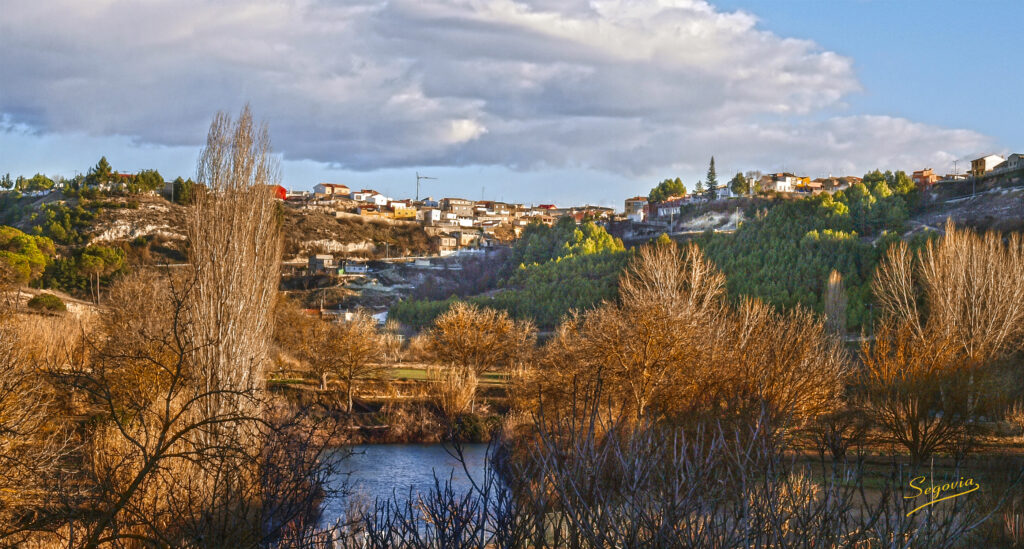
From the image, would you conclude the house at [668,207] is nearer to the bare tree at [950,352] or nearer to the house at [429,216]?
the house at [429,216]

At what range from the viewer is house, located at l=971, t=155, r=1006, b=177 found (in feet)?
293

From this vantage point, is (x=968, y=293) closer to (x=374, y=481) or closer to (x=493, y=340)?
(x=493, y=340)

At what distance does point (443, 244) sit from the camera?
362ft

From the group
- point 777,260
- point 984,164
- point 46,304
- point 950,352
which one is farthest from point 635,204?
point 950,352

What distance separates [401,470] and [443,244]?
280ft

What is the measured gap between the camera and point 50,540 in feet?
38.1

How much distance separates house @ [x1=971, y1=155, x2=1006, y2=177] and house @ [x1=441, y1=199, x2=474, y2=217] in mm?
72670

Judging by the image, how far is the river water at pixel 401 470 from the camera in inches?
883

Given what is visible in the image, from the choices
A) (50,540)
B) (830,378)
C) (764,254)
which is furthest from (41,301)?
(764,254)

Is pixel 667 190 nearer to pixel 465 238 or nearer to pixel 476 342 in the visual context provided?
pixel 465 238

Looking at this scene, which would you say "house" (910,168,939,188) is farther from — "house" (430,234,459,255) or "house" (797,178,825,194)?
"house" (430,234,459,255)

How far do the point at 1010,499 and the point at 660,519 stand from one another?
33.6 ft

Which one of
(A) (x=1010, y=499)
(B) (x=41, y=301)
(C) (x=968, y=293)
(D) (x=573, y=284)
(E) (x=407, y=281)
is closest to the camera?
(A) (x=1010, y=499)

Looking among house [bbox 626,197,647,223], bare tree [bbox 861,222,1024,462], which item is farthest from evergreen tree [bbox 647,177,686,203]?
bare tree [bbox 861,222,1024,462]
